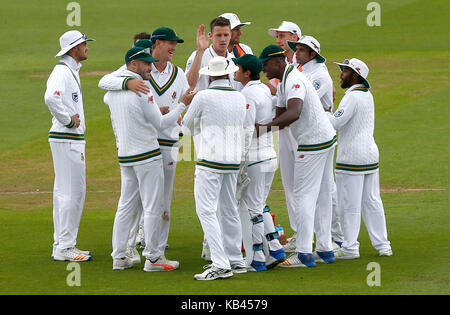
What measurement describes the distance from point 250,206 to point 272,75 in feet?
4.63

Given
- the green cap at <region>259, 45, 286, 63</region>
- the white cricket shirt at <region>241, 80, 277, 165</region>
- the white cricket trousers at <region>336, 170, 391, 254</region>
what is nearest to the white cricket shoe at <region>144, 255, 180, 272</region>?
the white cricket shirt at <region>241, 80, 277, 165</region>

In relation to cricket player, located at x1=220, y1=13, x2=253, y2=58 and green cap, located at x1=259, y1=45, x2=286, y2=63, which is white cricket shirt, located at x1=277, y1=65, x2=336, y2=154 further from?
cricket player, located at x1=220, y1=13, x2=253, y2=58

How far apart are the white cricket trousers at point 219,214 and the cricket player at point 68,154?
5.68ft

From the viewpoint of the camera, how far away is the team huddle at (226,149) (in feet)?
29.0

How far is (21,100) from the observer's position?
2244cm

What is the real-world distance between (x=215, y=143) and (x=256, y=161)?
0.72 meters

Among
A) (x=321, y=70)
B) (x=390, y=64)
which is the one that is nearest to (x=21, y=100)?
(x=390, y=64)

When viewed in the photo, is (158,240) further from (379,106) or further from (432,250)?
(379,106)

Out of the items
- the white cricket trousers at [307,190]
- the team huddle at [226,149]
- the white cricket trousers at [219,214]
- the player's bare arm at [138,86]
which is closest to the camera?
the white cricket trousers at [219,214]

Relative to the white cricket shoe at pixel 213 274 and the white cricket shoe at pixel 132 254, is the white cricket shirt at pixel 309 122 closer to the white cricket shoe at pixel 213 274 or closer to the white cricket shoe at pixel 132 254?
the white cricket shoe at pixel 213 274

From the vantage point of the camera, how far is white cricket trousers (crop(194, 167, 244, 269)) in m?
8.73

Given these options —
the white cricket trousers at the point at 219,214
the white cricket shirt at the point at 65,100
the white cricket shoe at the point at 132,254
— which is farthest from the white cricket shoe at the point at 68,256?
the white cricket trousers at the point at 219,214

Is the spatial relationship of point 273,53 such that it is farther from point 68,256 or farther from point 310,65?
point 68,256

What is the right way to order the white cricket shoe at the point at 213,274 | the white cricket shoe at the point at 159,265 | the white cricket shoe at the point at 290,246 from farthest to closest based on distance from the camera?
1. the white cricket shoe at the point at 290,246
2. the white cricket shoe at the point at 159,265
3. the white cricket shoe at the point at 213,274
